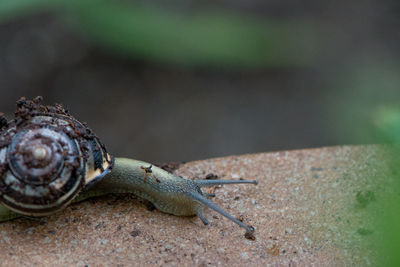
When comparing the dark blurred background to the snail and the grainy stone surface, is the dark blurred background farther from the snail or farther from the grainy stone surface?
the snail

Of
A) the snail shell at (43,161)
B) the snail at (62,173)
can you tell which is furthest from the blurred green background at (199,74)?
the snail shell at (43,161)

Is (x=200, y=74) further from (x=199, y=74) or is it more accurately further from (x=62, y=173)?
(x=62, y=173)

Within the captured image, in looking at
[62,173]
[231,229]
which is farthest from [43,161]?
[231,229]

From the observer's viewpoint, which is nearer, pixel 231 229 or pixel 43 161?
pixel 43 161

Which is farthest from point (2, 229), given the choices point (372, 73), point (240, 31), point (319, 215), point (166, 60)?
point (372, 73)

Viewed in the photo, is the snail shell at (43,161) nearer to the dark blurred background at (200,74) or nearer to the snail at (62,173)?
the snail at (62,173)

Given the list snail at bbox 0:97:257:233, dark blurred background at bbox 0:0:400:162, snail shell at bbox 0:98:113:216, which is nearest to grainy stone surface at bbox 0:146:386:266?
snail at bbox 0:97:257:233
